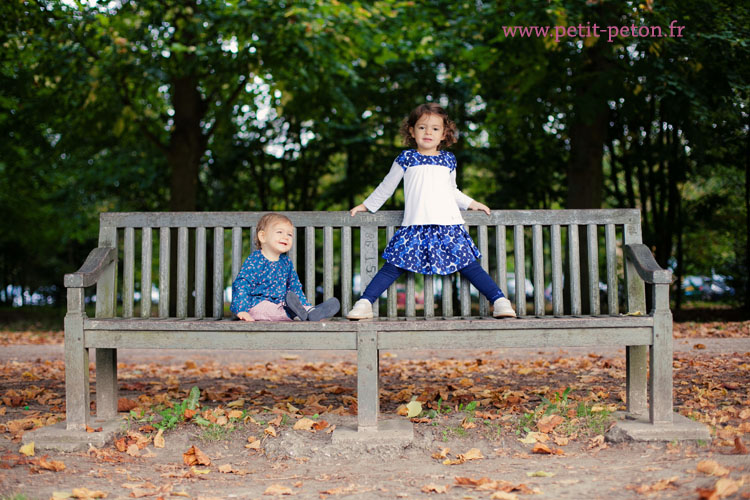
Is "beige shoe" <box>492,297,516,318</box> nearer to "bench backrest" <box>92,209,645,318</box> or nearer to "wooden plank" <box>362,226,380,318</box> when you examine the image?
"bench backrest" <box>92,209,645,318</box>

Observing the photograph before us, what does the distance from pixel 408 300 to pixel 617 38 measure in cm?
621

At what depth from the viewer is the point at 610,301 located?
4625mm

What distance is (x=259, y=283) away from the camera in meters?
4.48

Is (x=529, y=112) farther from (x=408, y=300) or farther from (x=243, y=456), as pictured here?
(x=243, y=456)

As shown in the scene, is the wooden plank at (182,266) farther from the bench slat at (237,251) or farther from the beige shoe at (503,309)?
the beige shoe at (503,309)

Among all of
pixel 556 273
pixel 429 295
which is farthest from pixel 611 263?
pixel 429 295

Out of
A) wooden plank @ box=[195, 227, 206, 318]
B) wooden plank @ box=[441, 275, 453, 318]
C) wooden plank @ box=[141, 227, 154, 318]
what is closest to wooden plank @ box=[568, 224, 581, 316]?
wooden plank @ box=[441, 275, 453, 318]

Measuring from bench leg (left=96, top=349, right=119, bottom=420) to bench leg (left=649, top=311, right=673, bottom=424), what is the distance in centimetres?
321

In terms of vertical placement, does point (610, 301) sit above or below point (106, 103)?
below

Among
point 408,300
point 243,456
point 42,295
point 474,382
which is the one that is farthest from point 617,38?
point 42,295

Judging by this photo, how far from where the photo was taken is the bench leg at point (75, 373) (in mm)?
4207

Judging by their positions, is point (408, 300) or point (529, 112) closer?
point (408, 300)

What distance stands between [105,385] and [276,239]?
1.41m

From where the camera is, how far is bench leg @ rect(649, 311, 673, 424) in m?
4.03
